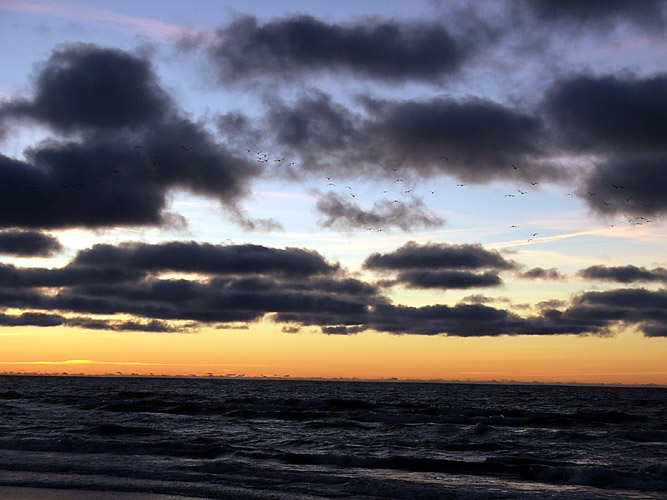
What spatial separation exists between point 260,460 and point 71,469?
9067mm

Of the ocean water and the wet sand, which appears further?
the ocean water

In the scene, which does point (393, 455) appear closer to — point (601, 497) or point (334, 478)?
point (334, 478)

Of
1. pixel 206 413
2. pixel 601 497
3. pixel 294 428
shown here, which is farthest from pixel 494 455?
pixel 206 413

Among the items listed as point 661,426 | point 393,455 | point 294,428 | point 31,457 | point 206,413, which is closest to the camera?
point 31,457

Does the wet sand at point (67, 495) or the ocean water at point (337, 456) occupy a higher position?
the wet sand at point (67, 495)

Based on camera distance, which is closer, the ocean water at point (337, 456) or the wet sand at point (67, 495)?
the wet sand at point (67, 495)

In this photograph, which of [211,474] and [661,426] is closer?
[211,474]

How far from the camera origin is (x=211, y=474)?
26.8 m

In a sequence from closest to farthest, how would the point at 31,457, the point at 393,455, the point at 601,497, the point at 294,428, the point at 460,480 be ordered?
the point at 601,497 → the point at 460,480 → the point at 31,457 → the point at 393,455 → the point at 294,428

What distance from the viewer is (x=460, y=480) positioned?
89.2 feet

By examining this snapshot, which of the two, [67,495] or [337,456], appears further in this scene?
[337,456]

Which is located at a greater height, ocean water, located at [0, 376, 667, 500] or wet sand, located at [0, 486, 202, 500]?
wet sand, located at [0, 486, 202, 500]

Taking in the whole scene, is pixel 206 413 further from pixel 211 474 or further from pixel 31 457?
pixel 211 474

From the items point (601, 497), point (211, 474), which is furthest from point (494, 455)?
point (211, 474)
